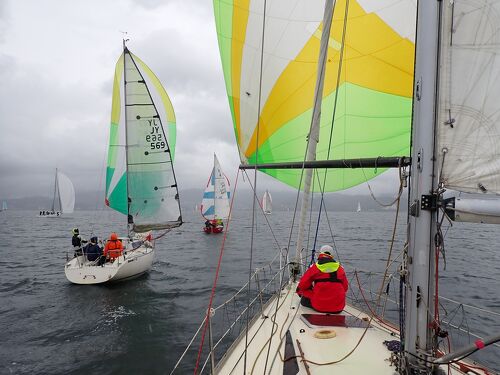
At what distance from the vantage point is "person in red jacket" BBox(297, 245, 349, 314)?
3943 millimetres

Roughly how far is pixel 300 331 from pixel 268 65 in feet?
11.9

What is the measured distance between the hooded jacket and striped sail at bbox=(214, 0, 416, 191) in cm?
169

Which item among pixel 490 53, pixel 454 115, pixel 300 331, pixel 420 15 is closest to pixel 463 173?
pixel 454 115

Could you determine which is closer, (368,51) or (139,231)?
(368,51)

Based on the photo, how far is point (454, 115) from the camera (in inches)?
80.0

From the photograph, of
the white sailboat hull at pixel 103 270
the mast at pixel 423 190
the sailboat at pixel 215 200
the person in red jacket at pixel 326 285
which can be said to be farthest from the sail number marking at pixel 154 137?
the sailboat at pixel 215 200

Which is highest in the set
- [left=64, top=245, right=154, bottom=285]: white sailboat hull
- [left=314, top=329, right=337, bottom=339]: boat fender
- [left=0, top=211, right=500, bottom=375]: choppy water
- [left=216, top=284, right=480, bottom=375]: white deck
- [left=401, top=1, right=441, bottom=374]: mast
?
[left=401, top=1, right=441, bottom=374]: mast

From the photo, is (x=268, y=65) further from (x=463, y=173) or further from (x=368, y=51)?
(x=463, y=173)

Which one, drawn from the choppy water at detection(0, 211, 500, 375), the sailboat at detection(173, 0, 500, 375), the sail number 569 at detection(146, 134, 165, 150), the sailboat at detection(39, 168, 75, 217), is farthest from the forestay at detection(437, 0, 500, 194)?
the sailboat at detection(39, 168, 75, 217)

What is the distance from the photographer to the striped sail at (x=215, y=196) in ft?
93.4

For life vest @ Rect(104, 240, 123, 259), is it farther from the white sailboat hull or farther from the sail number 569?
the sail number 569

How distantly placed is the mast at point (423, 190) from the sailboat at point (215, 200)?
1038 inches

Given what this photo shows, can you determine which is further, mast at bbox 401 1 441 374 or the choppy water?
the choppy water

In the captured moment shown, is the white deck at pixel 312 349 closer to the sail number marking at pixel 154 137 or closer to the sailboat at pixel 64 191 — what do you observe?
the sail number marking at pixel 154 137
